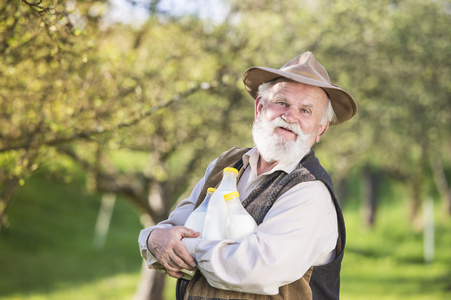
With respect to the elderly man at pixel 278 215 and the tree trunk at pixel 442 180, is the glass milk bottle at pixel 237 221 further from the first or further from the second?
the tree trunk at pixel 442 180

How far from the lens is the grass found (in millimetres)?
14284

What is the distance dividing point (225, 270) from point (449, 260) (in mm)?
16412

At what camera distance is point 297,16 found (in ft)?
34.5

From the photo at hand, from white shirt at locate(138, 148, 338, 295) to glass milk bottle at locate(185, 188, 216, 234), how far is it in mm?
113

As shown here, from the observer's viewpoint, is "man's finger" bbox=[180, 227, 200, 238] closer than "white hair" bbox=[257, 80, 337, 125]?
Yes

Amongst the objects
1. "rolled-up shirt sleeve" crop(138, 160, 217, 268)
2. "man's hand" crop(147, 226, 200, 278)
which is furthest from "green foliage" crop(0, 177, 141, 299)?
"man's hand" crop(147, 226, 200, 278)

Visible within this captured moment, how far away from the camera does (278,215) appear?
2.62m

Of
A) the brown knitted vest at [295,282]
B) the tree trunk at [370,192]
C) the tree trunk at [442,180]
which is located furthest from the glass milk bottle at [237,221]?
the tree trunk at [370,192]

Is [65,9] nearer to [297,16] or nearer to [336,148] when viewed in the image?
[297,16]

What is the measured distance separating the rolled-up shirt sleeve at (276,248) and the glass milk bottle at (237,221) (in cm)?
6

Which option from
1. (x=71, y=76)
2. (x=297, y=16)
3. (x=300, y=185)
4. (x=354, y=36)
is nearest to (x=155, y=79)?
(x=71, y=76)

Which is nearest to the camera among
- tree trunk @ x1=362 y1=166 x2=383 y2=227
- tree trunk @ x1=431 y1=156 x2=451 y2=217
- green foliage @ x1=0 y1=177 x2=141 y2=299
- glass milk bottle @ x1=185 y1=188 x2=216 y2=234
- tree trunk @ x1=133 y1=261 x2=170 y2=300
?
glass milk bottle @ x1=185 y1=188 x2=216 y2=234

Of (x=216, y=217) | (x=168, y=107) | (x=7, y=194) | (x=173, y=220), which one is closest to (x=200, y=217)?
(x=216, y=217)

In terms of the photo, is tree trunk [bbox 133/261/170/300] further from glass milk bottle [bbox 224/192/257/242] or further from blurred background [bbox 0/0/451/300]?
glass milk bottle [bbox 224/192/257/242]
